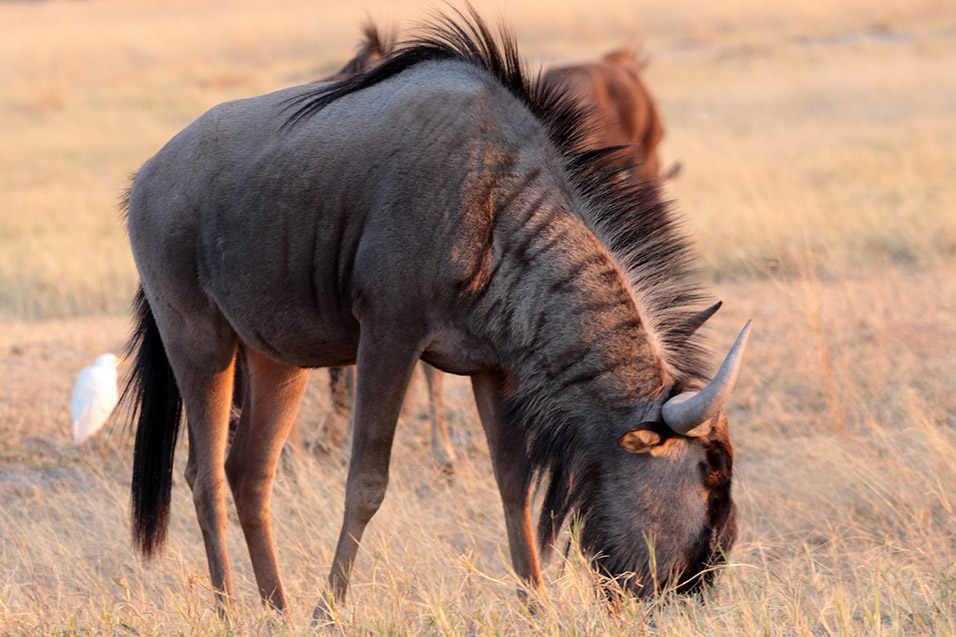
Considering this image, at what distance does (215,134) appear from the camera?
3422 mm

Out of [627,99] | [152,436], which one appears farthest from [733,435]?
[627,99]

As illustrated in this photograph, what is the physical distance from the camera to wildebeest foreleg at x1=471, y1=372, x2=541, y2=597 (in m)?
3.43

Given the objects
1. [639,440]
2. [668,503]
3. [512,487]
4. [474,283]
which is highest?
[474,283]

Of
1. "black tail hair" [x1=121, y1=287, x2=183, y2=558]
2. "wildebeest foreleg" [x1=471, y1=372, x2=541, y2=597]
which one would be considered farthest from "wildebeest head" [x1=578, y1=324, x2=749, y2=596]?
"black tail hair" [x1=121, y1=287, x2=183, y2=558]

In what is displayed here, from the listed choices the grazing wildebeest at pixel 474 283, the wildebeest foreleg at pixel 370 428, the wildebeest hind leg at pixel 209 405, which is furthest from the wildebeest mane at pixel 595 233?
the wildebeest hind leg at pixel 209 405

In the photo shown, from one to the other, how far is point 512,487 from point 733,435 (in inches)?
81.7

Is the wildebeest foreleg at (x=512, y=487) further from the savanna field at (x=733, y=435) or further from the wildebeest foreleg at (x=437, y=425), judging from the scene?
the wildebeest foreleg at (x=437, y=425)

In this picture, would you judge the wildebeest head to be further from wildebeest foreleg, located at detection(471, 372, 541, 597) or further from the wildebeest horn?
wildebeest foreleg, located at detection(471, 372, 541, 597)

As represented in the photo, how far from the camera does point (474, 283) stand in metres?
2.94

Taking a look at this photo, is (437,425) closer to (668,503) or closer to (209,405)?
(209,405)

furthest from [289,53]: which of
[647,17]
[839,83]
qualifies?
[839,83]

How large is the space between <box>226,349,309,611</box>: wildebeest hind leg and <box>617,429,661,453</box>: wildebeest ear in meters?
1.34

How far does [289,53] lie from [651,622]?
31.3m

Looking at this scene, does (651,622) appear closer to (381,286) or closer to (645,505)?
(645,505)
